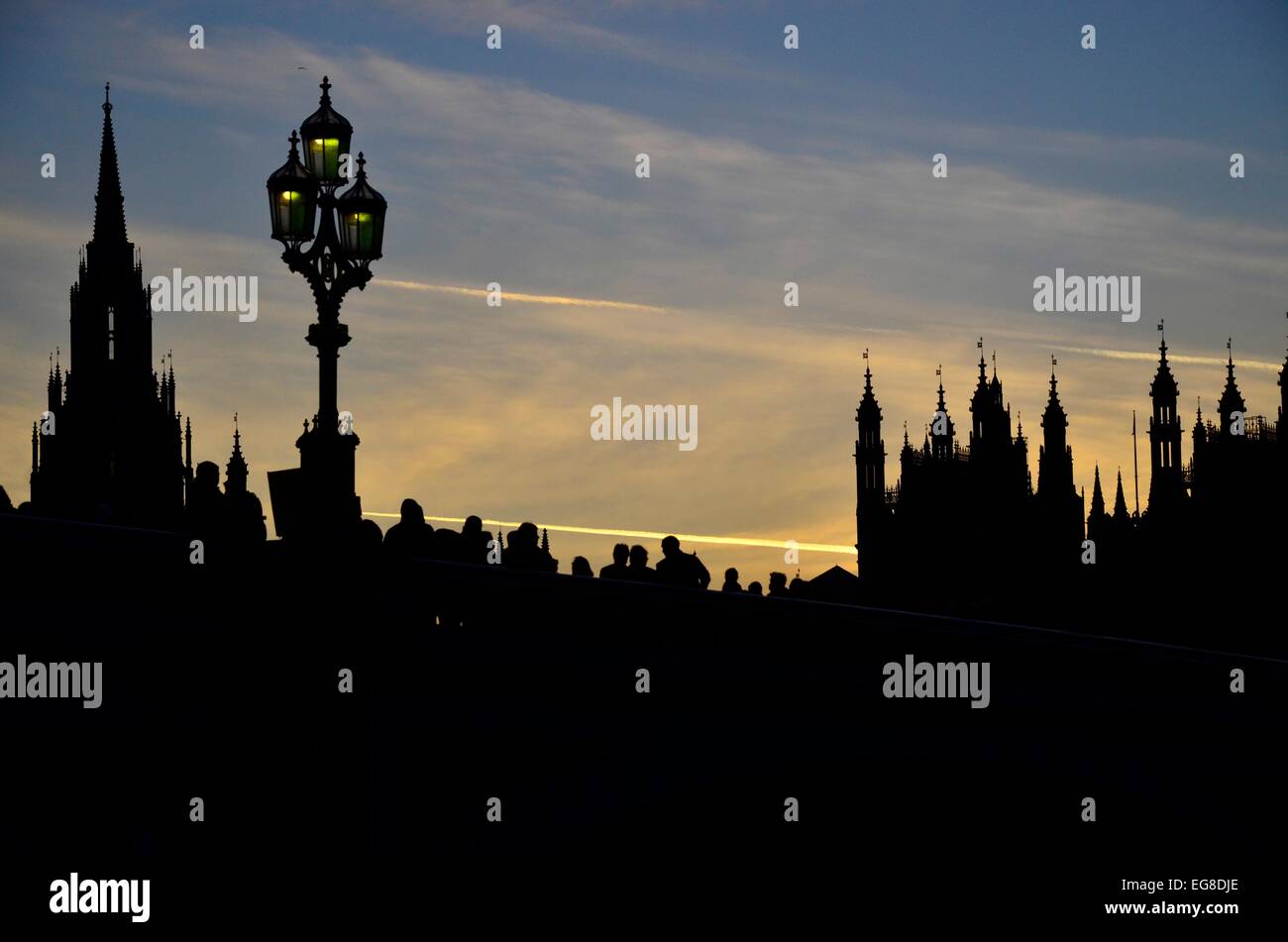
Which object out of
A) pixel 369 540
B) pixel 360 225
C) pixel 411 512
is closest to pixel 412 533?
pixel 411 512

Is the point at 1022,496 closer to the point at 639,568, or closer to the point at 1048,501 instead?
the point at 1048,501

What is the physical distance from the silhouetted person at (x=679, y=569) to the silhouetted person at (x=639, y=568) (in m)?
0.14

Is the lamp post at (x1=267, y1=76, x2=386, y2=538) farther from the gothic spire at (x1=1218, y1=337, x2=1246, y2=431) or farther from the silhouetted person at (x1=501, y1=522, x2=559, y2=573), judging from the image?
the gothic spire at (x1=1218, y1=337, x2=1246, y2=431)

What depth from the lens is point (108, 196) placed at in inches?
5556

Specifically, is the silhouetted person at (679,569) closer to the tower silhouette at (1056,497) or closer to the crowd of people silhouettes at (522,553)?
the crowd of people silhouettes at (522,553)

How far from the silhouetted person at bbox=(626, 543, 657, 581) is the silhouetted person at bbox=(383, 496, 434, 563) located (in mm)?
2367

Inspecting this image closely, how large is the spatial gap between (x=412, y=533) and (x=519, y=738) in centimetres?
218

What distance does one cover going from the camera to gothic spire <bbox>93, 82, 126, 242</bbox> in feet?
454

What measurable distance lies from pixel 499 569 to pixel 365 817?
3565mm

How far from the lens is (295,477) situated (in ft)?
44.5

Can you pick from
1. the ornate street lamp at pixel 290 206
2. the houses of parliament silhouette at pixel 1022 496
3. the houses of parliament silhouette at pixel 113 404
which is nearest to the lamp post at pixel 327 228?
the ornate street lamp at pixel 290 206
